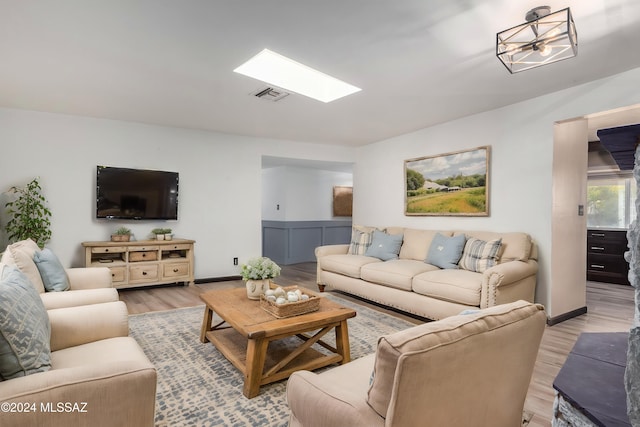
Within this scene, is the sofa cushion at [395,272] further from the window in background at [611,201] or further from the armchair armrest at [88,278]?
the window in background at [611,201]

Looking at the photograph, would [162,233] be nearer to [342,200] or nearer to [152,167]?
[152,167]

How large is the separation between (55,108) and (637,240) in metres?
5.30

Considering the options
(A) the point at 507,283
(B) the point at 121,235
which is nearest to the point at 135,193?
(B) the point at 121,235

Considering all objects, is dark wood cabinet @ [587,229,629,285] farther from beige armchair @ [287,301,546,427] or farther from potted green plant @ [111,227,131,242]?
potted green plant @ [111,227,131,242]

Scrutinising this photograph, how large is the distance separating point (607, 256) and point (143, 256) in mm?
7324

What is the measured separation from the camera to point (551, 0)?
6.42 ft

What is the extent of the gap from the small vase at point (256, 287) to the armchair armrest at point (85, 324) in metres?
0.93

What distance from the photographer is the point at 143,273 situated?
181 inches

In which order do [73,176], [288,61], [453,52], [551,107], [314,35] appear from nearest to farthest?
[314,35] → [453,52] → [288,61] → [551,107] → [73,176]

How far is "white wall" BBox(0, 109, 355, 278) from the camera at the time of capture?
4.20 metres

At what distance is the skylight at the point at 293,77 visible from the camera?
285 centimetres

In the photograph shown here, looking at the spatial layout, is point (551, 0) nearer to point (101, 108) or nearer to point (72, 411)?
point (72, 411)

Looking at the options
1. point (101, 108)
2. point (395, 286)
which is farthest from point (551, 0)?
point (101, 108)

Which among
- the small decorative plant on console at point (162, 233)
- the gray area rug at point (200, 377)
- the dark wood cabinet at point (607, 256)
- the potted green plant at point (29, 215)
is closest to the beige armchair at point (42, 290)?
the gray area rug at point (200, 377)
